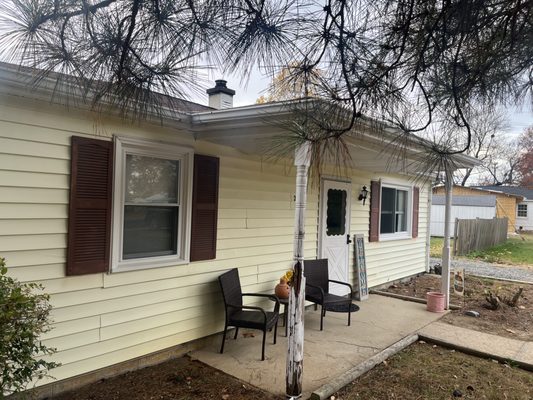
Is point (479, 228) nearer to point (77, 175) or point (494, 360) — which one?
point (494, 360)

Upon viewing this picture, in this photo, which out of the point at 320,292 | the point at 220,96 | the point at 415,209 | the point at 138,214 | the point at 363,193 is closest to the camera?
the point at 138,214

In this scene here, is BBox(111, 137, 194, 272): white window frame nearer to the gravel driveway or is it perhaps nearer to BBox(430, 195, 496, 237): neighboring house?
the gravel driveway

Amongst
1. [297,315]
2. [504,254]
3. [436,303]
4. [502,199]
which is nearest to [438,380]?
[297,315]

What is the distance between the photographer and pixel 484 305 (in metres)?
6.02

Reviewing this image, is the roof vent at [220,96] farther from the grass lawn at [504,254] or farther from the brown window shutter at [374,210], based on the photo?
the grass lawn at [504,254]

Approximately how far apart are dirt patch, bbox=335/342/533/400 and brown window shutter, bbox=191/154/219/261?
1996 millimetres

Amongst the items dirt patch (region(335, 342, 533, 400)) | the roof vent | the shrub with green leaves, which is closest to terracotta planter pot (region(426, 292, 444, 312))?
dirt patch (region(335, 342, 533, 400))

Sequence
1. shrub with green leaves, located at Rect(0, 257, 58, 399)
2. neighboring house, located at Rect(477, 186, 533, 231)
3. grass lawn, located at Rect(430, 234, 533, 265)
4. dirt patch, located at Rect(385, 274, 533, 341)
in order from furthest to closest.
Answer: neighboring house, located at Rect(477, 186, 533, 231)
grass lawn, located at Rect(430, 234, 533, 265)
dirt patch, located at Rect(385, 274, 533, 341)
shrub with green leaves, located at Rect(0, 257, 58, 399)

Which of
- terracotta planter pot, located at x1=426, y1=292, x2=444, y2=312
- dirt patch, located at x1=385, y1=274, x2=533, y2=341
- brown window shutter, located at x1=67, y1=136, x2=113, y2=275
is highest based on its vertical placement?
brown window shutter, located at x1=67, y1=136, x2=113, y2=275

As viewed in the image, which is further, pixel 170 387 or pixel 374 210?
pixel 374 210

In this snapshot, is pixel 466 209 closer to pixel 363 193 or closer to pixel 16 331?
pixel 363 193

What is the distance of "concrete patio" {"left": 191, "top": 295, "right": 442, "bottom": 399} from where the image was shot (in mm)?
3436

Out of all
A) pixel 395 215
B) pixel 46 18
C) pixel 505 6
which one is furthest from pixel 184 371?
pixel 395 215

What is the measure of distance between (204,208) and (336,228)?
2.89 metres
